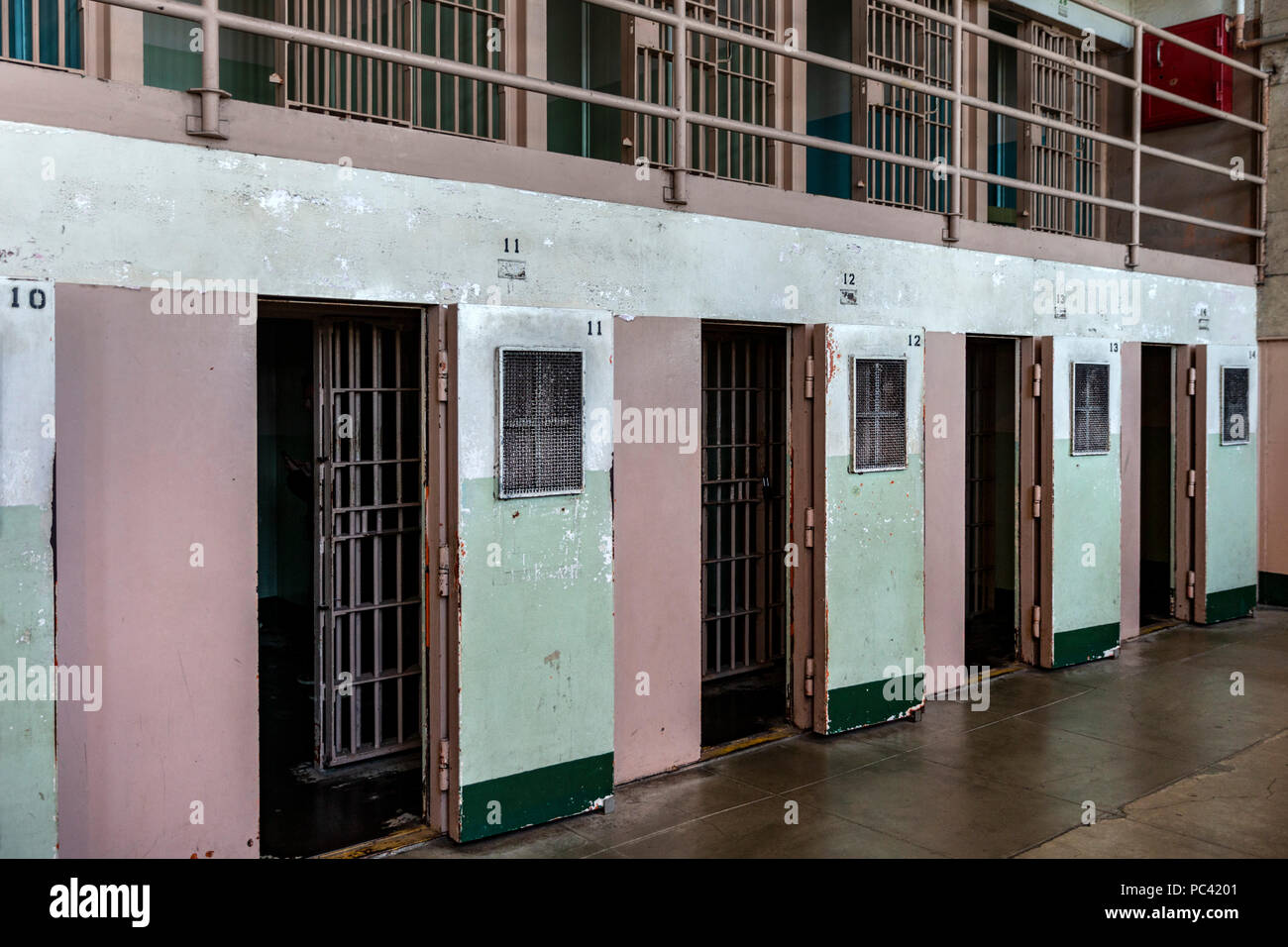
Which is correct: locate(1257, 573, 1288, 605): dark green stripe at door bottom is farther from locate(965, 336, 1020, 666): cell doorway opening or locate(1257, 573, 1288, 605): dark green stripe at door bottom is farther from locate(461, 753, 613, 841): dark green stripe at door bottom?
locate(461, 753, 613, 841): dark green stripe at door bottom

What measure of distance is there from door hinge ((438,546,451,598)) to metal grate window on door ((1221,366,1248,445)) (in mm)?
6765

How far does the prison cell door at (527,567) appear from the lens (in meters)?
4.29

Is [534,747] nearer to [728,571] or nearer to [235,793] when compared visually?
[235,793]

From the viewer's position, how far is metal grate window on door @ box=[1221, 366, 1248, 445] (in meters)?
8.32

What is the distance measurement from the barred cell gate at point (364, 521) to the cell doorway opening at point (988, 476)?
4909 mm

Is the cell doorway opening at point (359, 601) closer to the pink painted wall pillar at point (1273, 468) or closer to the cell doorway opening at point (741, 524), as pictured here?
the cell doorway opening at point (741, 524)

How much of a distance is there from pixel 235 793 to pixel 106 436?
138cm

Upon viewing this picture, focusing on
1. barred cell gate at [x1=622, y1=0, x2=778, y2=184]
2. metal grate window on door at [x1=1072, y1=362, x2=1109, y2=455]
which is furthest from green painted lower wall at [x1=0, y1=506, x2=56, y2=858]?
metal grate window on door at [x1=1072, y1=362, x2=1109, y2=455]

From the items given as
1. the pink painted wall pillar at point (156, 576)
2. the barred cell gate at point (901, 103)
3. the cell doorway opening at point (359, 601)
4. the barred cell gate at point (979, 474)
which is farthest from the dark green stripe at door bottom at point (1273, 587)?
the pink painted wall pillar at point (156, 576)

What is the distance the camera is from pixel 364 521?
529 centimetres

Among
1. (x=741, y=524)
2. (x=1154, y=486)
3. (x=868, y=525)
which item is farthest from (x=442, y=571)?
(x=1154, y=486)
